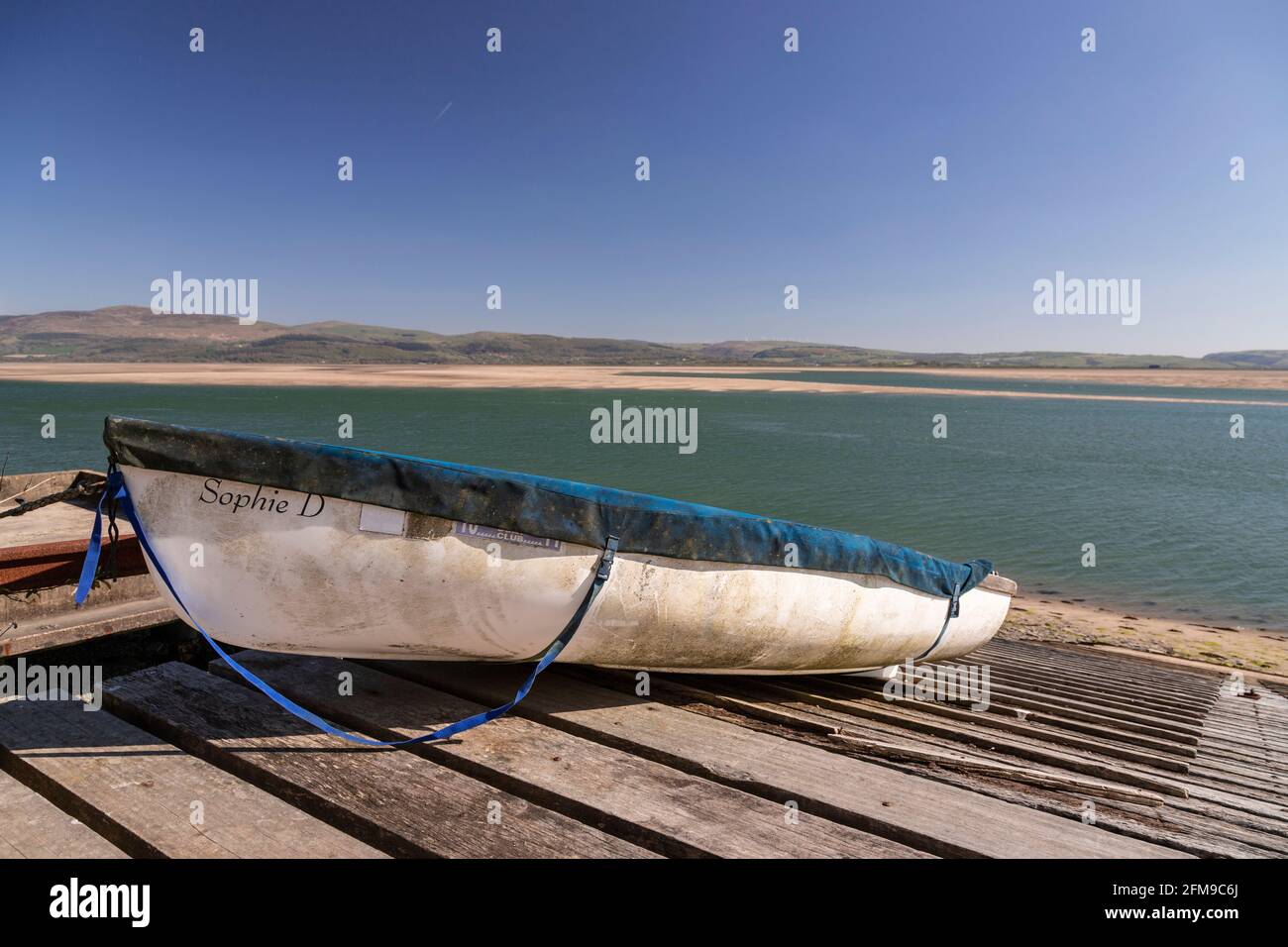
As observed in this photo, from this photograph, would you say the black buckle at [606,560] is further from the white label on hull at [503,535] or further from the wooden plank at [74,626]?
the wooden plank at [74,626]

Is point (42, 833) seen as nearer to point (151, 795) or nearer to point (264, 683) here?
point (151, 795)

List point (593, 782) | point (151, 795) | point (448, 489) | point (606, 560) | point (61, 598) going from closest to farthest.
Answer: point (151, 795)
point (593, 782)
point (448, 489)
point (606, 560)
point (61, 598)

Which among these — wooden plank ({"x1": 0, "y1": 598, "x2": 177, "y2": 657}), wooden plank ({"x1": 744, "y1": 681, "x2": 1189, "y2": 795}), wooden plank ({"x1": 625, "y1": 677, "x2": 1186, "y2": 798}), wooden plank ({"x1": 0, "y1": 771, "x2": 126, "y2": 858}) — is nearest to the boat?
wooden plank ({"x1": 625, "y1": 677, "x2": 1186, "y2": 798})

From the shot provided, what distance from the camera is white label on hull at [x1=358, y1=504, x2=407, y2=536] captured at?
344 cm

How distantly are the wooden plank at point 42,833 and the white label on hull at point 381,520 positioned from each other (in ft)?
4.63

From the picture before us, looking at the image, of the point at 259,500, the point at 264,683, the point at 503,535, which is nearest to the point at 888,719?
the point at 503,535

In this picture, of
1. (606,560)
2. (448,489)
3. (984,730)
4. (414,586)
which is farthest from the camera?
(984,730)

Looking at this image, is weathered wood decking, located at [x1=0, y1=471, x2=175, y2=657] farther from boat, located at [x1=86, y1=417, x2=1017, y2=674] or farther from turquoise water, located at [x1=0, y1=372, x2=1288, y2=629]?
turquoise water, located at [x1=0, y1=372, x2=1288, y2=629]

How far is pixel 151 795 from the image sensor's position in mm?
2795

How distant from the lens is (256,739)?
327 centimetres

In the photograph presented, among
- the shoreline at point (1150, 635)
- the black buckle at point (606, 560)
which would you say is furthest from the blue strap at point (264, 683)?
the shoreline at point (1150, 635)

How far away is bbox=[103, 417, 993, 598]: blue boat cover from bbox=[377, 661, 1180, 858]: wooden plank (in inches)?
32.0

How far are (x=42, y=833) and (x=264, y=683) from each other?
3.46 feet

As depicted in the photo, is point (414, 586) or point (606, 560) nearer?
point (414, 586)
